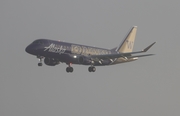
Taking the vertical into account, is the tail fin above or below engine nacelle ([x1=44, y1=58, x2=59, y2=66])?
above

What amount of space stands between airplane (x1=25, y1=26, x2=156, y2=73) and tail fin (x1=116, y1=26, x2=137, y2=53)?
5.35 m

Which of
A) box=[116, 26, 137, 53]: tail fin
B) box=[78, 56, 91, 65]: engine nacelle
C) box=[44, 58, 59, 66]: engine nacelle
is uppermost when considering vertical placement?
box=[116, 26, 137, 53]: tail fin

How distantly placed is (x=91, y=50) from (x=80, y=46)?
3.18 meters

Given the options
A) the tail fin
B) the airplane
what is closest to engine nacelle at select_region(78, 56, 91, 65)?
the airplane

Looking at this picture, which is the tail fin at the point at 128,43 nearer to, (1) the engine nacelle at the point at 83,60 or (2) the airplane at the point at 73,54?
(2) the airplane at the point at 73,54

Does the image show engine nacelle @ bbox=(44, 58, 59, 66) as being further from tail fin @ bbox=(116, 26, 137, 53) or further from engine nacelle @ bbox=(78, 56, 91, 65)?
tail fin @ bbox=(116, 26, 137, 53)

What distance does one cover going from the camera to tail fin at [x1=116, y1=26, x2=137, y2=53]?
442ft

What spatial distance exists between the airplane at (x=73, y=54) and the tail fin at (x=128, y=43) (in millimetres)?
5348

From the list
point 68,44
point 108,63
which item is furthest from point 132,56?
point 68,44

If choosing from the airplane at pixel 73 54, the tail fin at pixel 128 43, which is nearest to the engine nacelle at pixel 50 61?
the airplane at pixel 73 54

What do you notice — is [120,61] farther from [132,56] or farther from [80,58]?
[80,58]

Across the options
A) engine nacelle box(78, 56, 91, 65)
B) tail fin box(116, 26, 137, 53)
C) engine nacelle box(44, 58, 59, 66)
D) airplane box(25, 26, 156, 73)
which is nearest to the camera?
airplane box(25, 26, 156, 73)

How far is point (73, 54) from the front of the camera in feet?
382

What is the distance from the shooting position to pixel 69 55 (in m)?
116
